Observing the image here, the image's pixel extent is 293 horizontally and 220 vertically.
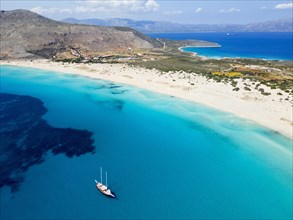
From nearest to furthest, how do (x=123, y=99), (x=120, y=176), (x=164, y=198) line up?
(x=164, y=198)
(x=120, y=176)
(x=123, y=99)

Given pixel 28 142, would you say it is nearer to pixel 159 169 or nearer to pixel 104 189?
pixel 104 189

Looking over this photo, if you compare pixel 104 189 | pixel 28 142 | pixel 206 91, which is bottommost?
pixel 28 142

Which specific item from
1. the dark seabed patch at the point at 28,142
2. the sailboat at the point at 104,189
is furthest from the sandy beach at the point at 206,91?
the sailboat at the point at 104,189

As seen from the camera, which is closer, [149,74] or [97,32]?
[149,74]

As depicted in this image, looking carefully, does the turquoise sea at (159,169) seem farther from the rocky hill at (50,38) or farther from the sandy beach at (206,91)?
the rocky hill at (50,38)

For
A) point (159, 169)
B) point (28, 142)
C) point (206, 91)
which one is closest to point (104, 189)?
point (159, 169)

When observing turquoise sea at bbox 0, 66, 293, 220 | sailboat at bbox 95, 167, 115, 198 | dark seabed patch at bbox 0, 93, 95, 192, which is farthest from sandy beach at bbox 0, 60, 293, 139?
sailboat at bbox 95, 167, 115, 198

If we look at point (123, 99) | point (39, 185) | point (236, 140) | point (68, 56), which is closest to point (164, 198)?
point (39, 185)

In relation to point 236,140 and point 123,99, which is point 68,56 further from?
point 236,140
